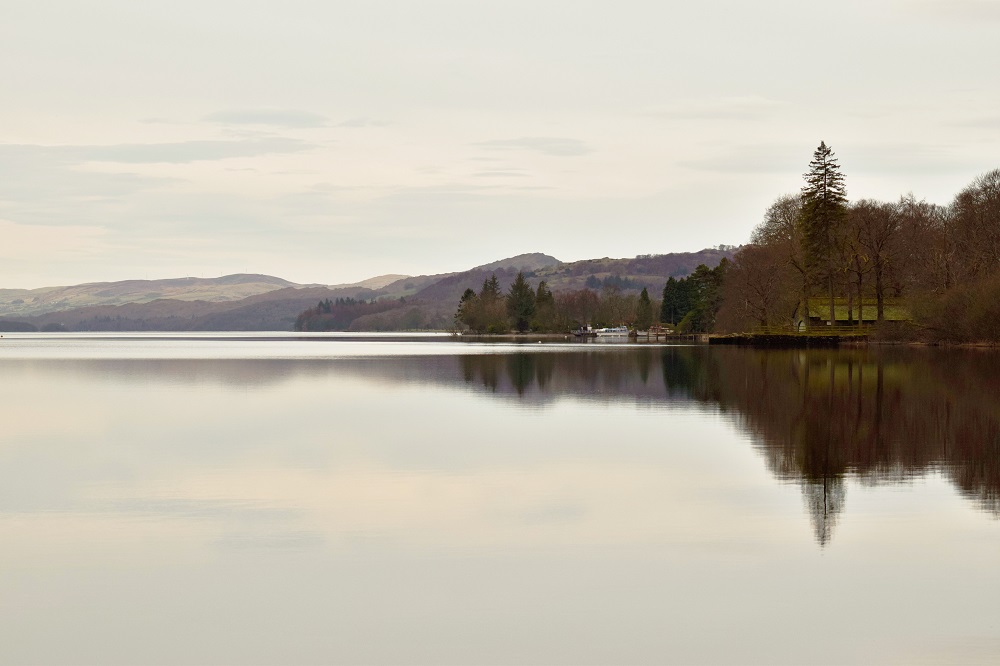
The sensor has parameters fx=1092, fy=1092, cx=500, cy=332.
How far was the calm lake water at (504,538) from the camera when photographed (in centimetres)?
942

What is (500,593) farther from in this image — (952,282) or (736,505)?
(952,282)

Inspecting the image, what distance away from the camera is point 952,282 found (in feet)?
298

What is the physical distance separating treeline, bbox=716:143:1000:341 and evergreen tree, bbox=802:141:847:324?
0.29 feet

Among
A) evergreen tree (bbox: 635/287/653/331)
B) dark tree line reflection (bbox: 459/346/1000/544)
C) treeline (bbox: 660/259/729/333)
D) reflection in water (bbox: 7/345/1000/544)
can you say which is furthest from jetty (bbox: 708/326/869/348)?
evergreen tree (bbox: 635/287/653/331)

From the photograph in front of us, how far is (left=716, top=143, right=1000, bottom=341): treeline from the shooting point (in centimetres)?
8812

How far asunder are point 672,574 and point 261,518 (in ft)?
19.9

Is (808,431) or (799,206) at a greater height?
(799,206)

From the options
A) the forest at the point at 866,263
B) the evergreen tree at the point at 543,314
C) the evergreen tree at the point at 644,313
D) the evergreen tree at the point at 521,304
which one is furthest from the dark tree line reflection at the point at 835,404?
the evergreen tree at the point at 521,304

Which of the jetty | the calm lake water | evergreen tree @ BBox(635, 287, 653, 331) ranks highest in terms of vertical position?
evergreen tree @ BBox(635, 287, 653, 331)

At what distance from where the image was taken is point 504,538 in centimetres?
1341

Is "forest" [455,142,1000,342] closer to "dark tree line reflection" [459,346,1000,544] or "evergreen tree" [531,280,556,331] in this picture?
"dark tree line reflection" [459,346,1000,544]

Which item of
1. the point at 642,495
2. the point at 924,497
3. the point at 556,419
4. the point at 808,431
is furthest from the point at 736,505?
the point at 556,419

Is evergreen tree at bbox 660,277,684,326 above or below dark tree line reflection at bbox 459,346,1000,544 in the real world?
above

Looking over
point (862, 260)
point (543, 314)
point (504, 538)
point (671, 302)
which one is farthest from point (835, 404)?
point (543, 314)
